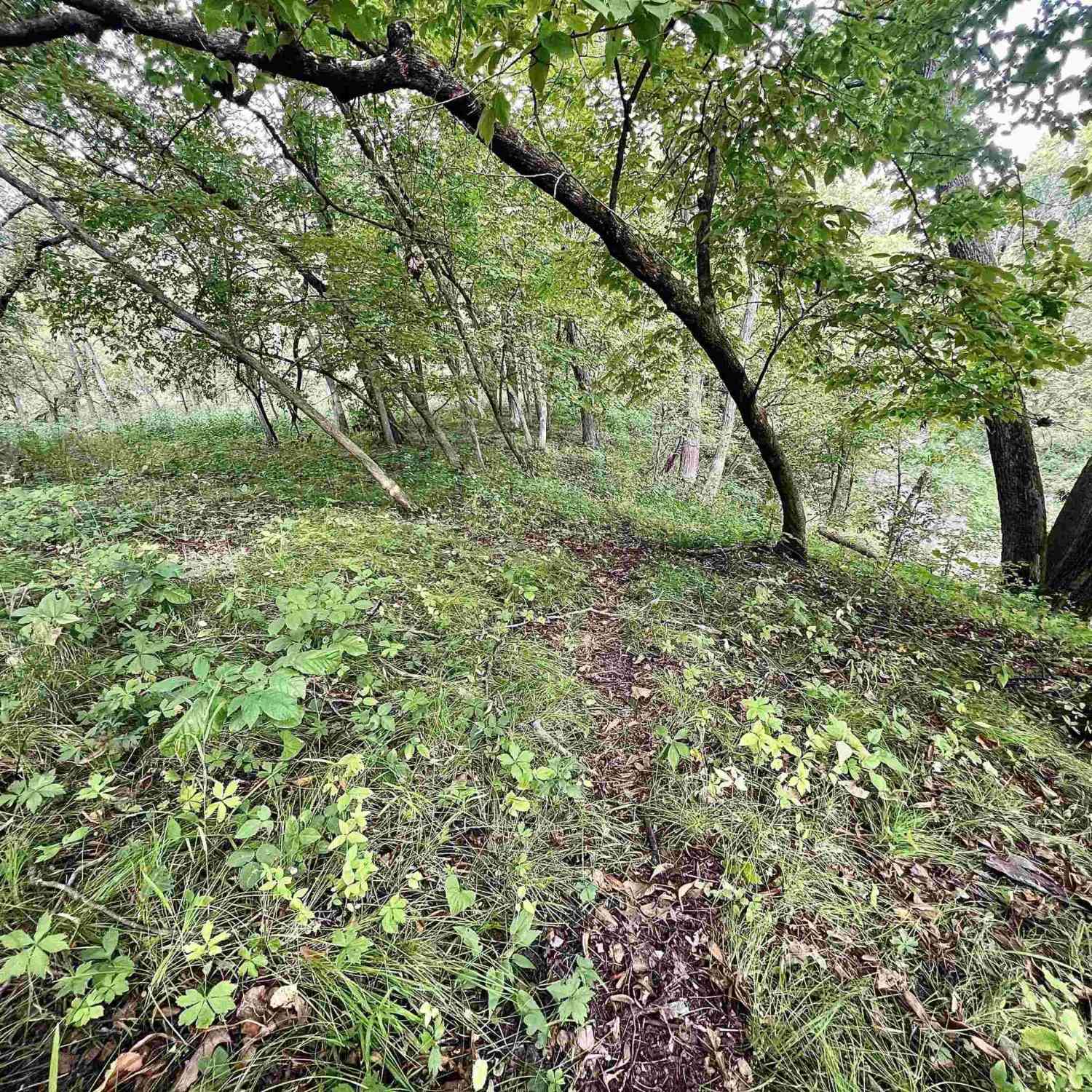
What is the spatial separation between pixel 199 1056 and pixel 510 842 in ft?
3.34

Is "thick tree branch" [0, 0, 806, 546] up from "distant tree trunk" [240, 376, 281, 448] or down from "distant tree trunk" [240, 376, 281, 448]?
up

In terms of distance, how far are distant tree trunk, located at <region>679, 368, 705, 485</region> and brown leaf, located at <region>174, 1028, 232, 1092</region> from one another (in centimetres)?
1067

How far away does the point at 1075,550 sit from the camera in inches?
156

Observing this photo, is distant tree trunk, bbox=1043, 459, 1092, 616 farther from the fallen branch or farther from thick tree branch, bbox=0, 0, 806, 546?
thick tree branch, bbox=0, 0, 806, 546

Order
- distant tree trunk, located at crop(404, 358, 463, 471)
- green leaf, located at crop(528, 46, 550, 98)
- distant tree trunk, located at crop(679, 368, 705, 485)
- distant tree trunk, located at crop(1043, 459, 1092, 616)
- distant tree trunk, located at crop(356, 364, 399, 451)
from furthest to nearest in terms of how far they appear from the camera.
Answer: distant tree trunk, located at crop(679, 368, 705, 485), distant tree trunk, located at crop(404, 358, 463, 471), distant tree trunk, located at crop(356, 364, 399, 451), distant tree trunk, located at crop(1043, 459, 1092, 616), green leaf, located at crop(528, 46, 550, 98)

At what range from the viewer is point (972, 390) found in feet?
10.5

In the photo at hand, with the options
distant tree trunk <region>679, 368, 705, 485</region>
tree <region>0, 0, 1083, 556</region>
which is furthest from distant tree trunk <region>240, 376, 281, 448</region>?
distant tree trunk <region>679, 368, 705, 485</region>

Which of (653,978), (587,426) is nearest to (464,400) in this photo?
(587,426)

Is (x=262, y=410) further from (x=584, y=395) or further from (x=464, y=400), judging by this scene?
(x=584, y=395)

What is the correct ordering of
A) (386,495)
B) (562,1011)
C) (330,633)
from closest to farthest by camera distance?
(562,1011), (330,633), (386,495)

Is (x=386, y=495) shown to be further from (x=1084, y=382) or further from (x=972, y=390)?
(x=1084, y=382)

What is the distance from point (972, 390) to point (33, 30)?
6.76m

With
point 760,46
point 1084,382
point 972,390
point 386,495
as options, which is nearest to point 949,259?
point 972,390

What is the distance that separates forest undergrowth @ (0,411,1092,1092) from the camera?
131 cm
